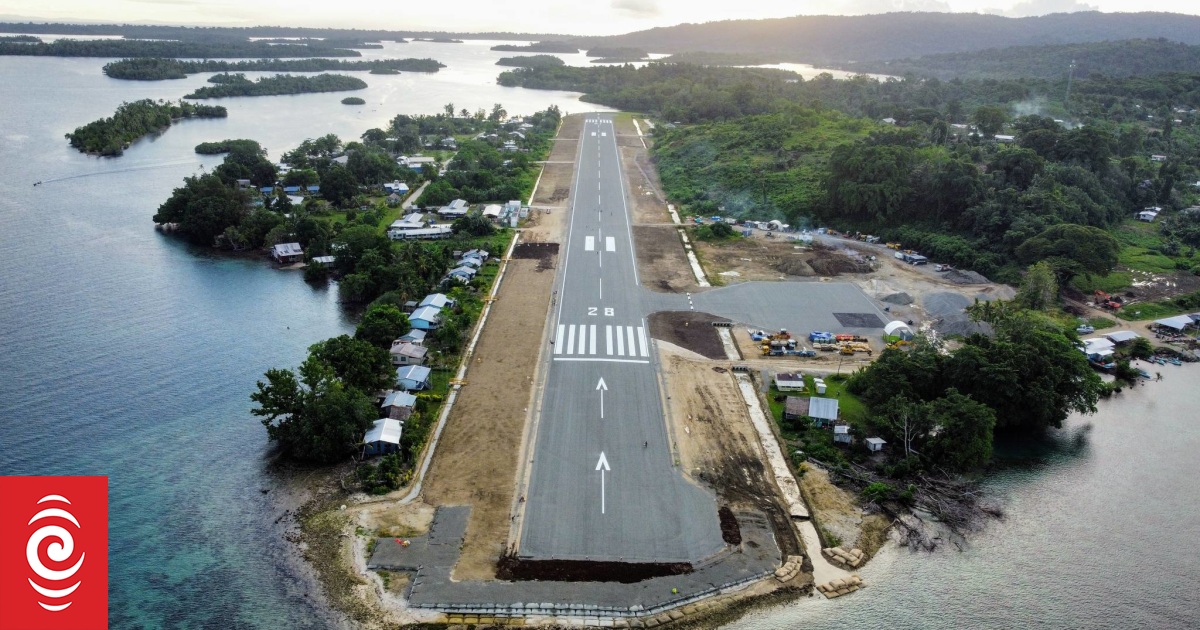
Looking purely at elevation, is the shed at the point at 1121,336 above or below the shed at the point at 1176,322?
below

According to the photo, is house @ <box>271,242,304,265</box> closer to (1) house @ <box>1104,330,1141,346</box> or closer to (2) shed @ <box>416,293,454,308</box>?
(2) shed @ <box>416,293,454,308</box>

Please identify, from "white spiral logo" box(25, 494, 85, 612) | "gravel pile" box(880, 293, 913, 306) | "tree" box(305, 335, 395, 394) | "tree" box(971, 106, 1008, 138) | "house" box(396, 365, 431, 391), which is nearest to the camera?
"white spiral logo" box(25, 494, 85, 612)

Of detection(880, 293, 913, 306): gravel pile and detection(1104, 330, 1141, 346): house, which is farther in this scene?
detection(880, 293, 913, 306): gravel pile

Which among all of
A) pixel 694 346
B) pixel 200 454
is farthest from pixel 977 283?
pixel 200 454

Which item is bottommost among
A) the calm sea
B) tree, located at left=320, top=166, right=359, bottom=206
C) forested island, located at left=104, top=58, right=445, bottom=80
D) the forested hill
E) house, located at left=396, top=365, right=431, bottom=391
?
the calm sea

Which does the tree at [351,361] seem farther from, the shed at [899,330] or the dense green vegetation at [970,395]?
the shed at [899,330]

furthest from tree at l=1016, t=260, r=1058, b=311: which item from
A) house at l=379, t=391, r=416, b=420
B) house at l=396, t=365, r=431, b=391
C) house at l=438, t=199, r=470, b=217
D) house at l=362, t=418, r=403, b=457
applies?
house at l=438, t=199, r=470, b=217

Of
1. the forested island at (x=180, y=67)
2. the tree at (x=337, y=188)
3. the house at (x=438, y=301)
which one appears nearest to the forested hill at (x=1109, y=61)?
the tree at (x=337, y=188)
